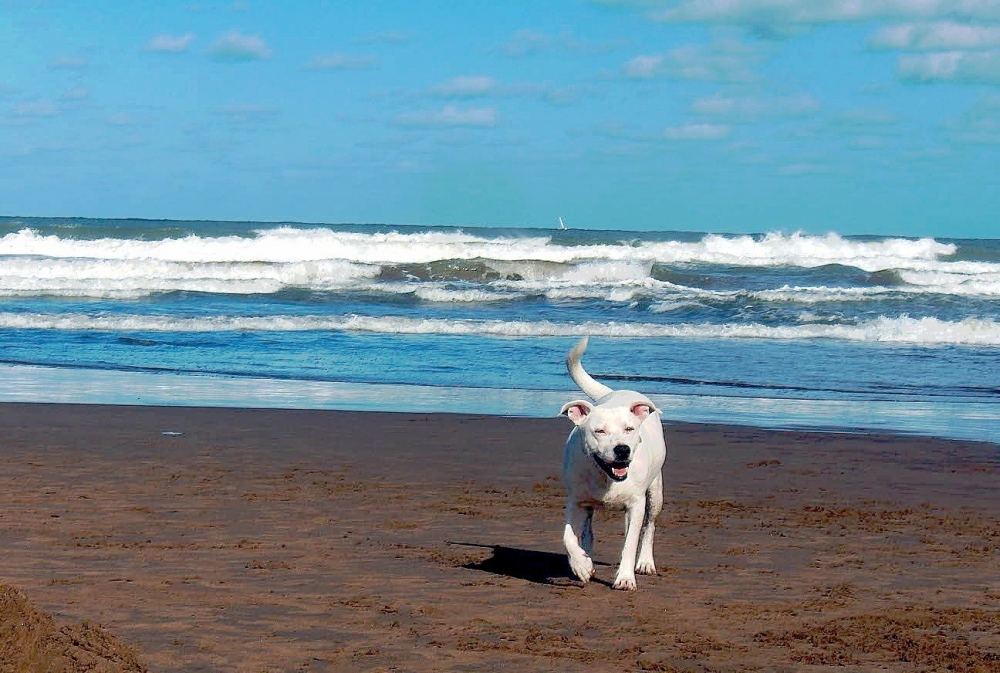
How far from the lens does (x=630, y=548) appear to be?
5.55m

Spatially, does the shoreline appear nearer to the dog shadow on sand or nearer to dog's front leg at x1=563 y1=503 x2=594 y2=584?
the dog shadow on sand

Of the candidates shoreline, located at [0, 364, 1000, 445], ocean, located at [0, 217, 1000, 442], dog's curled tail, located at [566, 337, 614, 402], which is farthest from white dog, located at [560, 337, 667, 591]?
ocean, located at [0, 217, 1000, 442]

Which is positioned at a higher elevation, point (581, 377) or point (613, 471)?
point (581, 377)

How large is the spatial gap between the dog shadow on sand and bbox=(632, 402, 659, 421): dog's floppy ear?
2.70ft

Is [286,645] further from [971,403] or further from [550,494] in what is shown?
[971,403]

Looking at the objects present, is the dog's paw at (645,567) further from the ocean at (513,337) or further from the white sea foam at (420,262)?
the white sea foam at (420,262)

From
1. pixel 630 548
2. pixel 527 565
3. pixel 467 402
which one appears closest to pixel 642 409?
pixel 630 548

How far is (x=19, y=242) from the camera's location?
5009 cm

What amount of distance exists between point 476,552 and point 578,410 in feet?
3.39

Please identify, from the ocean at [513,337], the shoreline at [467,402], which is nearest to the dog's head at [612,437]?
the shoreline at [467,402]

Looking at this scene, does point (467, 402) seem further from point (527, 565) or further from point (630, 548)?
point (630, 548)

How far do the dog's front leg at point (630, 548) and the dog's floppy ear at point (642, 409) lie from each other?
0.42 metres

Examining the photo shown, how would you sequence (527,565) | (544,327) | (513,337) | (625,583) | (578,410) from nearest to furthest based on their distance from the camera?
(625,583), (578,410), (527,565), (513,337), (544,327)

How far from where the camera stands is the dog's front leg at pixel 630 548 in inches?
216
